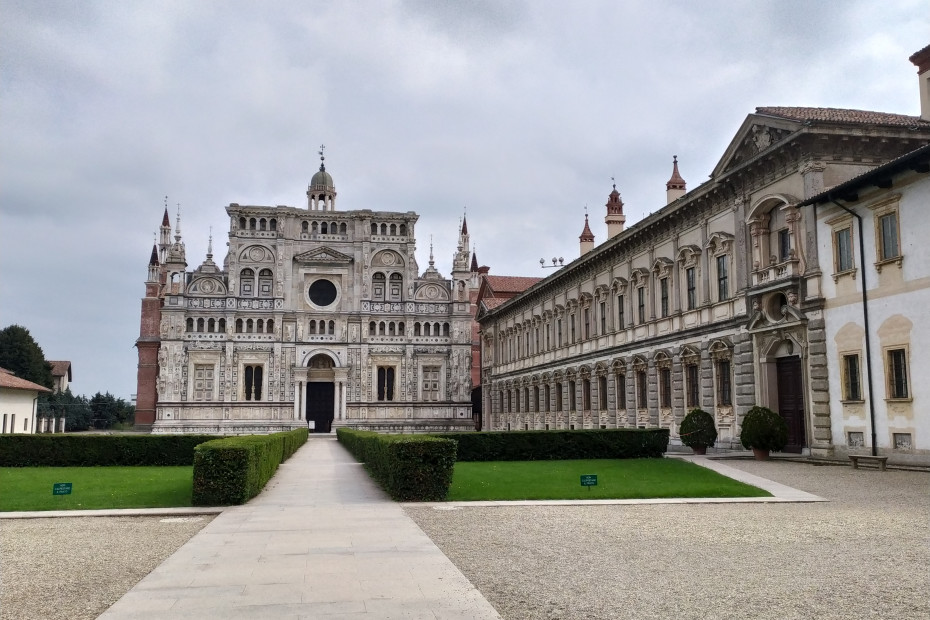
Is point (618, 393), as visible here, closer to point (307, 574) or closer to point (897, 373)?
point (897, 373)

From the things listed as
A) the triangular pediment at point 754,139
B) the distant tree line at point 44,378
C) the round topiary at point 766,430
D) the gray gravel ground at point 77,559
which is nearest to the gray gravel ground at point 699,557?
the gray gravel ground at point 77,559

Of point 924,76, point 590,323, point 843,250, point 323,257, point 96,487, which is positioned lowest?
point 96,487

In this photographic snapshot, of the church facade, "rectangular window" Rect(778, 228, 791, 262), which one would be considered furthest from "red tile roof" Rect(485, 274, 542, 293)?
"rectangular window" Rect(778, 228, 791, 262)

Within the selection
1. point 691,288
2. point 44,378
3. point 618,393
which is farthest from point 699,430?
point 44,378

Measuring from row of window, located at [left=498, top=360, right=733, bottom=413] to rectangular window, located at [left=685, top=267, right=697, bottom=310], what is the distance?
265 centimetres

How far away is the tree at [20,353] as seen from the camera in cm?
9262

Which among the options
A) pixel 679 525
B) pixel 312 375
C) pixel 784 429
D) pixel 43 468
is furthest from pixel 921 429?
pixel 312 375

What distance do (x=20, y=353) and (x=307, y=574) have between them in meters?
97.0

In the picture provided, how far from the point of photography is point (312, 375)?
247 ft

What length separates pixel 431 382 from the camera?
7706 centimetres

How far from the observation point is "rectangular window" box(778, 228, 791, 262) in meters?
28.6

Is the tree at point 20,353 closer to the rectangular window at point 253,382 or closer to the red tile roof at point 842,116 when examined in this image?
the rectangular window at point 253,382

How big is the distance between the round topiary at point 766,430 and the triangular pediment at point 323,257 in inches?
2126

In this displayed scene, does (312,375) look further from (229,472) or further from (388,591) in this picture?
(388,591)
